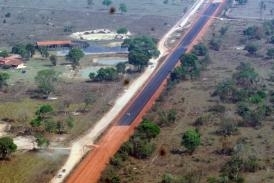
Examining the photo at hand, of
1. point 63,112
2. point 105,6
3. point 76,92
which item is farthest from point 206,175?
point 105,6

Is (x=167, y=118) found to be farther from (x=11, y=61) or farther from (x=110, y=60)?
(x=11, y=61)

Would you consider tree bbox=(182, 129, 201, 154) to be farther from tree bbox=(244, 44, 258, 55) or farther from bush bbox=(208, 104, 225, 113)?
tree bbox=(244, 44, 258, 55)

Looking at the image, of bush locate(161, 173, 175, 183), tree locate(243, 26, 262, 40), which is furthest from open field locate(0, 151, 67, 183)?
tree locate(243, 26, 262, 40)

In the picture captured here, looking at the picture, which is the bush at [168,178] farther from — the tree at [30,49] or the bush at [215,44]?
the bush at [215,44]

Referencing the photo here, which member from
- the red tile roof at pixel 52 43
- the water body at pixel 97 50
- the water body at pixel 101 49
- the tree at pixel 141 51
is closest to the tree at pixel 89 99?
the tree at pixel 141 51

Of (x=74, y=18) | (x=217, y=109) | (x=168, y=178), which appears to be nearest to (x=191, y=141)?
(x=168, y=178)

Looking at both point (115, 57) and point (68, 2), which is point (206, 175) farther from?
point (68, 2)

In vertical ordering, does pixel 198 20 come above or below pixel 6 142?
above
